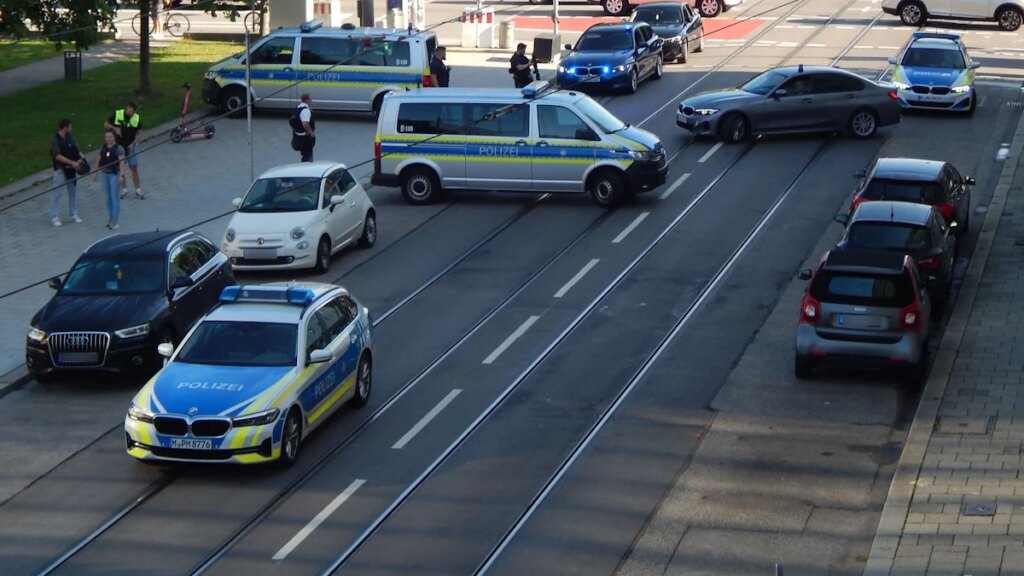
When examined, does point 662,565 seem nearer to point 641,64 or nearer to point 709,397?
point 709,397

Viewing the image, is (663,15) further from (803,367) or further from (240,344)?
(240,344)

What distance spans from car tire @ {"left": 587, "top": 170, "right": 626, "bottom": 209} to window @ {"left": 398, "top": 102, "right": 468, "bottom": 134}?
2563 mm

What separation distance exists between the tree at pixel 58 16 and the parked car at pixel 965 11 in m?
26.0

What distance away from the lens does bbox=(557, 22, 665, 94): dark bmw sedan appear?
36156 mm

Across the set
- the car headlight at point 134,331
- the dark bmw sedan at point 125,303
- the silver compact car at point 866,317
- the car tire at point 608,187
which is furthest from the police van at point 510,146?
the car headlight at point 134,331

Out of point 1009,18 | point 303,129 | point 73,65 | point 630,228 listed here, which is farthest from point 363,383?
point 1009,18

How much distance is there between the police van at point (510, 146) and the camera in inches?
1050

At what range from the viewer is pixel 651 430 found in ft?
54.4

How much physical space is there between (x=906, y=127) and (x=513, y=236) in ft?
39.0

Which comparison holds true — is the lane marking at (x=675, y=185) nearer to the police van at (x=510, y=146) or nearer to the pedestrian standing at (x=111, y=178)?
the police van at (x=510, y=146)

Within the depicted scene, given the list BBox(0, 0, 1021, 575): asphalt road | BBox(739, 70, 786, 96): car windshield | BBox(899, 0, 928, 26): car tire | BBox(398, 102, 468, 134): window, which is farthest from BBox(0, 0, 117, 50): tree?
BBox(899, 0, 928, 26): car tire

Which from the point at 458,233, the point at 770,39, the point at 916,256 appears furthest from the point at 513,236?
the point at 770,39

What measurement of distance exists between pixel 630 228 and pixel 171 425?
1208 cm

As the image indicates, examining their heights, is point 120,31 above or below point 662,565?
above
